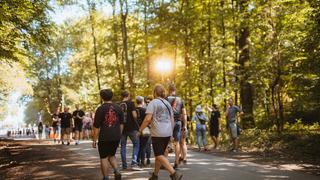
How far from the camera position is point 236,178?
33.0 feet

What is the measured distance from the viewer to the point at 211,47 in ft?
89.6

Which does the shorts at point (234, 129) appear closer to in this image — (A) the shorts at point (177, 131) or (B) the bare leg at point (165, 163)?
(A) the shorts at point (177, 131)

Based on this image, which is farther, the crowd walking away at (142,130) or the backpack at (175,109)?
the backpack at (175,109)

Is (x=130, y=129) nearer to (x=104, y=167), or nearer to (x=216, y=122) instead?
(x=104, y=167)

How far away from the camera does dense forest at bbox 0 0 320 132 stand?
16594mm

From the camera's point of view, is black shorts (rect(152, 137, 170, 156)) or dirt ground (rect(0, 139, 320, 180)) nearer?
black shorts (rect(152, 137, 170, 156))

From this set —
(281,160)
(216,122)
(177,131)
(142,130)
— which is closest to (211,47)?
(216,122)

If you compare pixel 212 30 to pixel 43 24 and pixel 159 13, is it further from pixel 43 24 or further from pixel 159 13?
pixel 43 24

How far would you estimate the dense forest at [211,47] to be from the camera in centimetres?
1659

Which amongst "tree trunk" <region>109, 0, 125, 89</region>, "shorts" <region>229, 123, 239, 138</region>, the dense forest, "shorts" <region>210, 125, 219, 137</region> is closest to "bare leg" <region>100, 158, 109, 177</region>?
the dense forest

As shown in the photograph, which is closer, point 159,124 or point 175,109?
point 159,124

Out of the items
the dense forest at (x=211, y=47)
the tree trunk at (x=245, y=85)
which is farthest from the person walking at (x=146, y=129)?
the tree trunk at (x=245, y=85)

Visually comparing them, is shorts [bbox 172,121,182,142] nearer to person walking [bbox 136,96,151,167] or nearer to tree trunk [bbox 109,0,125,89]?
person walking [bbox 136,96,151,167]

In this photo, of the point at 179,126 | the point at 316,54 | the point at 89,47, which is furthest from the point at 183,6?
the point at 89,47
